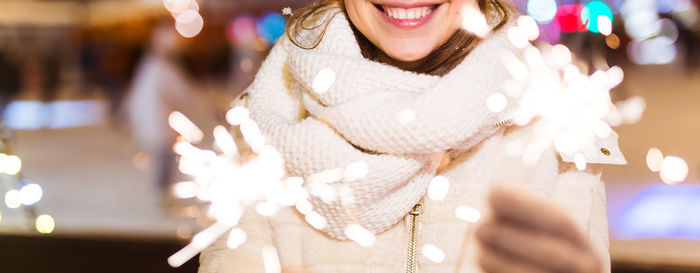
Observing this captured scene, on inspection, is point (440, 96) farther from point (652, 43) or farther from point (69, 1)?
point (69, 1)

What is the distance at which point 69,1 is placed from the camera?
Result: 39.4 feet

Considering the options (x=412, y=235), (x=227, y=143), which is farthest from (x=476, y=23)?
(x=227, y=143)

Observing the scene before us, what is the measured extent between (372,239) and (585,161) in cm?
32

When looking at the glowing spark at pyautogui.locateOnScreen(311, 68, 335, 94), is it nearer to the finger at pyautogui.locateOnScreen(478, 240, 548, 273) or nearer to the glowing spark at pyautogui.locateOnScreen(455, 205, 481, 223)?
the glowing spark at pyautogui.locateOnScreen(455, 205, 481, 223)

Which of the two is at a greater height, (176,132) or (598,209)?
(176,132)

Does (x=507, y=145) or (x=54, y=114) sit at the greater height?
(x=54, y=114)

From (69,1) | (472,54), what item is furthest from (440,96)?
(69,1)

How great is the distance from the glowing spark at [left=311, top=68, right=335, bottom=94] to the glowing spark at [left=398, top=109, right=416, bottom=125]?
13 centimetres

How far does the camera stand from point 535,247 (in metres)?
0.53

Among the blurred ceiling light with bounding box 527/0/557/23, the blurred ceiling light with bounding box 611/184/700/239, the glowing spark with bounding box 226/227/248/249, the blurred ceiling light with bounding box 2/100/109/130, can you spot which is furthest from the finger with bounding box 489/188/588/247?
the blurred ceiling light with bounding box 2/100/109/130

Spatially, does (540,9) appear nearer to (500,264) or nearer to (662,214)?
(500,264)

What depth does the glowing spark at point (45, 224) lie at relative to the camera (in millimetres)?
2680

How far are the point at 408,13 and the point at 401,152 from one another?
0.20 m

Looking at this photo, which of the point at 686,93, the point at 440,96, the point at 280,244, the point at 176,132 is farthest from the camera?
the point at 686,93
